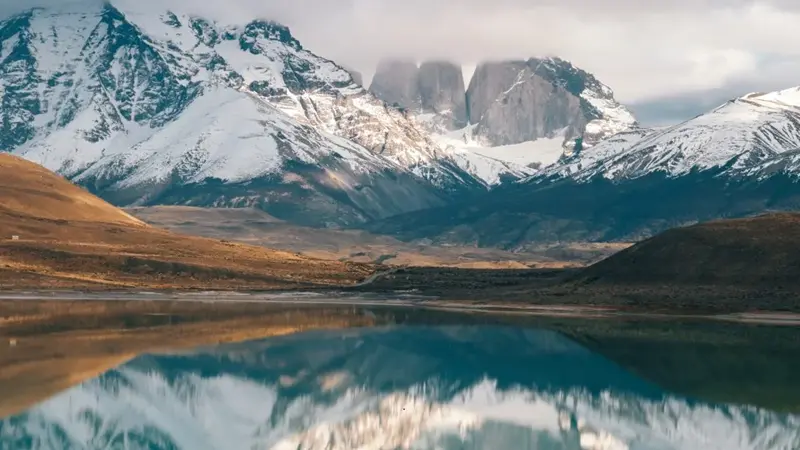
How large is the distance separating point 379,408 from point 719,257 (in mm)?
104461

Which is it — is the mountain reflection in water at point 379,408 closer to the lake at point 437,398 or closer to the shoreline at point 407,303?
the lake at point 437,398

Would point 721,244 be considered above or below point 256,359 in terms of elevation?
above

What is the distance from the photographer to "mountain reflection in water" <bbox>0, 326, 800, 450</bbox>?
68.5 m

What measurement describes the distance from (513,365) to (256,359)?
24.7 m

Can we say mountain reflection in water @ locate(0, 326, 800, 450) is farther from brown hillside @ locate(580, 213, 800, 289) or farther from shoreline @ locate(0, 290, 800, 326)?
brown hillside @ locate(580, 213, 800, 289)

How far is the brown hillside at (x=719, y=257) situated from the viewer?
529 feet

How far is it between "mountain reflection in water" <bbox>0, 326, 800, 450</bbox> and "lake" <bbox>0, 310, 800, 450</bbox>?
170 mm

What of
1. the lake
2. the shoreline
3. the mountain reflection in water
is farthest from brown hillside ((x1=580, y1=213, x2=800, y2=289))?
the mountain reflection in water

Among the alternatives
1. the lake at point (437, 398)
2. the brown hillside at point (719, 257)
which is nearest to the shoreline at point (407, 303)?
the brown hillside at point (719, 257)

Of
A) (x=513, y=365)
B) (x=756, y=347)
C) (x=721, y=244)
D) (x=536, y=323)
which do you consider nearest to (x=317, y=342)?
(x=513, y=365)

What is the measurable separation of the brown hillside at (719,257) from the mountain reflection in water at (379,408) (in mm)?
61634

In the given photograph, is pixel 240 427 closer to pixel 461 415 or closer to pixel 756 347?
pixel 461 415

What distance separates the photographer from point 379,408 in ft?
263

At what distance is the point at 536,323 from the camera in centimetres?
14338
